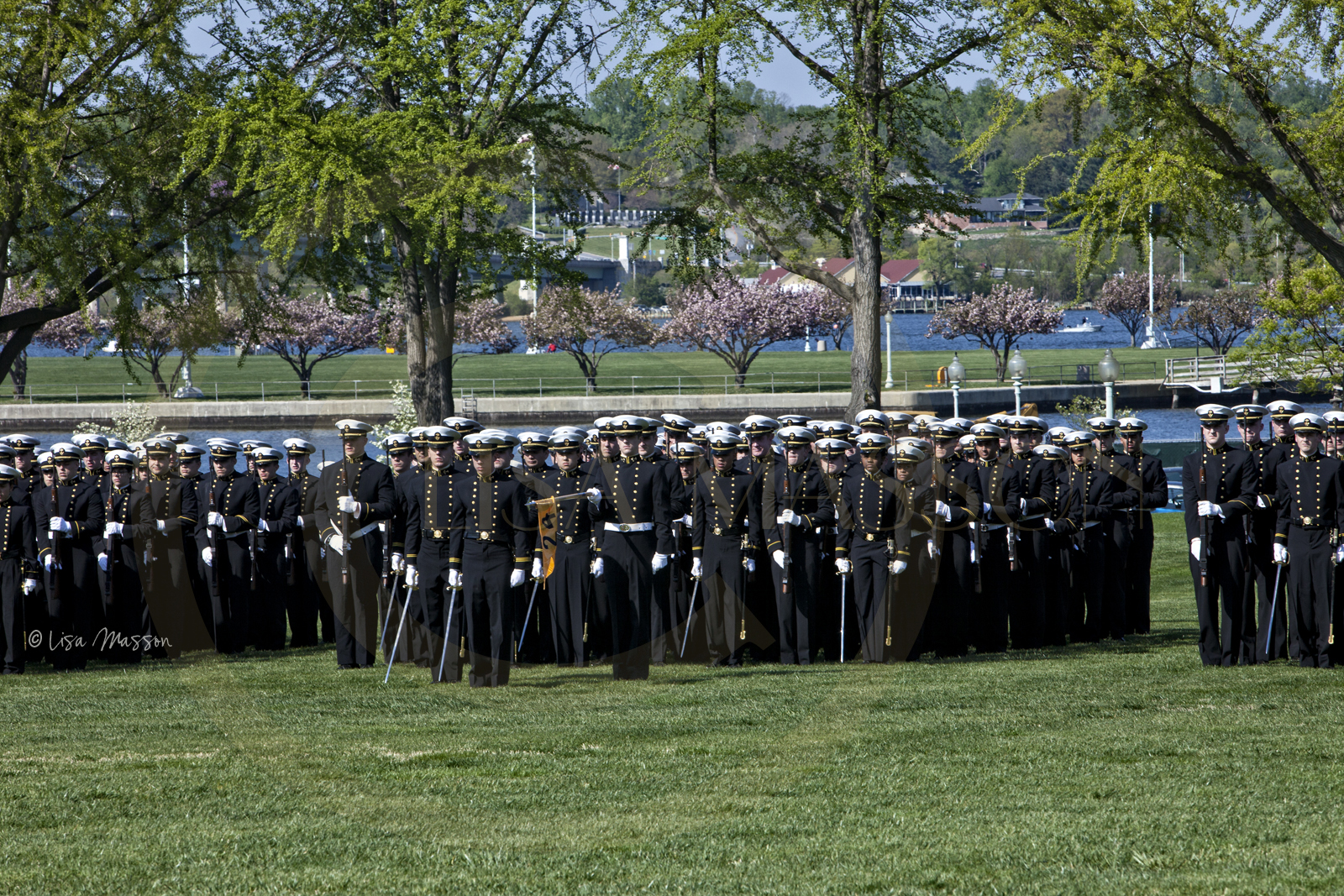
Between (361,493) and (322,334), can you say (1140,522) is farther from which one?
(322,334)

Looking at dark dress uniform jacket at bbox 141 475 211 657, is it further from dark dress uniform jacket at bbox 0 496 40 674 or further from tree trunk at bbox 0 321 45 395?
tree trunk at bbox 0 321 45 395

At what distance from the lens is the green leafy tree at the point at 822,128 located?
15.4 meters

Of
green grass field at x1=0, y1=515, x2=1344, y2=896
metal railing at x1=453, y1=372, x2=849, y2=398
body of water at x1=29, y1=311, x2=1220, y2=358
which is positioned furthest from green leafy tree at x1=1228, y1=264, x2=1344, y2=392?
body of water at x1=29, y1=311, x2=1220, y2=358

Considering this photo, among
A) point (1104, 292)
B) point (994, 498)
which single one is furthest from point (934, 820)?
point (1104, 292)

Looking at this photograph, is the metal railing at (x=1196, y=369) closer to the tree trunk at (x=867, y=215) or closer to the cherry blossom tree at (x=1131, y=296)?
the cherry blossom tree at (x=1131, y=296)

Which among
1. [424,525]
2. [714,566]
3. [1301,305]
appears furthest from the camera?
[1301,305]

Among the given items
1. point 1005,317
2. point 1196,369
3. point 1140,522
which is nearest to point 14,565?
point 1140,522

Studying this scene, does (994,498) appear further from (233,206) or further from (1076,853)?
(233,206)

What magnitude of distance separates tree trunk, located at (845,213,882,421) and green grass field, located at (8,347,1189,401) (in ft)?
124

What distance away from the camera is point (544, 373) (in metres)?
73.4

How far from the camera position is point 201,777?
708 centimetres

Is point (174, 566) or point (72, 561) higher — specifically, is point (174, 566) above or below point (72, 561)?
below

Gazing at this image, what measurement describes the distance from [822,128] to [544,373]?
186 ft

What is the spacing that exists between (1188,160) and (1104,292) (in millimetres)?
81032
